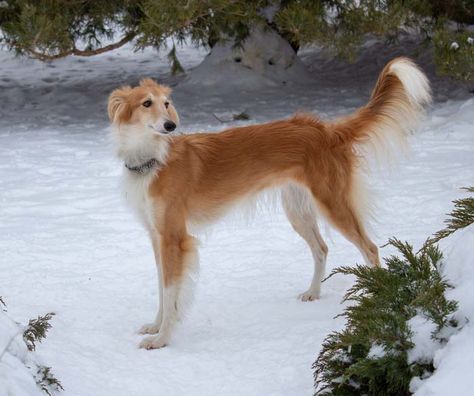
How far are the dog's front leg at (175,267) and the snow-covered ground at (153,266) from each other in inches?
7.2

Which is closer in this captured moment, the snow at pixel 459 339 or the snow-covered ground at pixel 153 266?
the snow at pixel 459 339

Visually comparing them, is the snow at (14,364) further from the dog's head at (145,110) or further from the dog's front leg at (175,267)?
the dog's head at (145,110)

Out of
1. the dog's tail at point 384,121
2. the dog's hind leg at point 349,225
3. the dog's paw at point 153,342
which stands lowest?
the dog's paw at point 153,342

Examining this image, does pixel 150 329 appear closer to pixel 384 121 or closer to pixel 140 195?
pixel 140 195

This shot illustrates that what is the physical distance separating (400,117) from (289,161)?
768 mm

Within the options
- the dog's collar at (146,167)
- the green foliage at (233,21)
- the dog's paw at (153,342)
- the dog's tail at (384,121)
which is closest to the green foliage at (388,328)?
the dog's paw at (153,342)

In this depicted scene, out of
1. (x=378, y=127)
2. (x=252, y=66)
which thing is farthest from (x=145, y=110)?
(x=252, y=66)

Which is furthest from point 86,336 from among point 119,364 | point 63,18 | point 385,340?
point 63,18

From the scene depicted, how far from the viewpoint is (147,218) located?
4.21m

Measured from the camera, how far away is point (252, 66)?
10.4 m

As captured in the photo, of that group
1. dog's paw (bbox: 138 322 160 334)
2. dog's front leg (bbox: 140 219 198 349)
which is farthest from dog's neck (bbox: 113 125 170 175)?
dog's paw (bbox: 138 322 160 334)

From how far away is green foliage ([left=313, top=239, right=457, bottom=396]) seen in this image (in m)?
2.37

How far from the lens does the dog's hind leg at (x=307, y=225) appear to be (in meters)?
4.59

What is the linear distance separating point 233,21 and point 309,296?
452 centimetres
